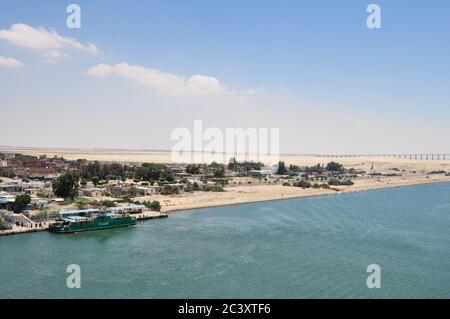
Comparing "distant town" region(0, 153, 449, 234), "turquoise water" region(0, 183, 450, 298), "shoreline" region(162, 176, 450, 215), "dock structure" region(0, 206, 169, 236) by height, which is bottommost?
"turquoise water" region(0, 183, 450, 298)

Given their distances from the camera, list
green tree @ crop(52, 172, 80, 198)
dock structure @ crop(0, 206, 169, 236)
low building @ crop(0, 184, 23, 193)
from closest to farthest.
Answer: dock structure @ crop(0, 206, 169, 236)
green tree @ crop(52, 172, 80, 198)
low building @ crop(0, 184, 23, 193)

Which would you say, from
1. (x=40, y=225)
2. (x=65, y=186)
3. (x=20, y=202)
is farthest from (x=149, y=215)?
(x=20, y=202)

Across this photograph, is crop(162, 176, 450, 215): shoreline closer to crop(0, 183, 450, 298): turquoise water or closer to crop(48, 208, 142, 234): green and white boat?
crop(0, 183, 450, 298): turquoise water

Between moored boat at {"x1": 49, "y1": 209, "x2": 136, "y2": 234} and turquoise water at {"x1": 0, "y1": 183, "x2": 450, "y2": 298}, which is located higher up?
moored boat at {"x1": 49, "y1": 209, "x2": 136, "y2": 234}

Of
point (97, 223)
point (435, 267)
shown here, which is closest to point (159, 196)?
point (97, 223)
